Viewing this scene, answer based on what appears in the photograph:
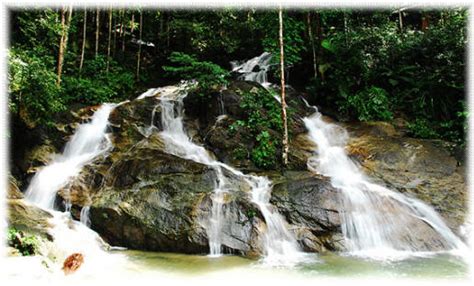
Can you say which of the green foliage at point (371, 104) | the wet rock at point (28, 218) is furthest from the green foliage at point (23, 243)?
the green foliage at point (371, 104)

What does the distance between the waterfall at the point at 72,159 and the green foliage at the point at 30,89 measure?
1.05 metres

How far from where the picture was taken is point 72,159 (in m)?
9.54

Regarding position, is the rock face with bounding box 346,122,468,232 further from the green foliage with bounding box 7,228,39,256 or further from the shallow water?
the green foliage with bounding box 7,228,39,256

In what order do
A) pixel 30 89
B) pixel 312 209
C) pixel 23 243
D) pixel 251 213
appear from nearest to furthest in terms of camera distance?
1. pixel 23 243
2. pixel 251 213
3. pixel 312 209
4. pixel 30 89

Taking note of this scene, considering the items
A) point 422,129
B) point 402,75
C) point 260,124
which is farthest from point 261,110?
point 402,75

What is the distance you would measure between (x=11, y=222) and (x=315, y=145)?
24.6ft

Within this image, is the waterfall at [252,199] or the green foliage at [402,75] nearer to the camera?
the waterfall at [252,199]

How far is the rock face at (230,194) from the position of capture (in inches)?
256

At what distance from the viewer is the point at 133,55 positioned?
18.2m

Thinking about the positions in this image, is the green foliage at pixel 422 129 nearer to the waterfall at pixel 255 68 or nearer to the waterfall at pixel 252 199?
the waterfall at pixel 252 199

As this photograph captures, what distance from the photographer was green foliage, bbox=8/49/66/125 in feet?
26.0

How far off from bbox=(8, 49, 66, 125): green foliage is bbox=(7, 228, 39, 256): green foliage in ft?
13.5

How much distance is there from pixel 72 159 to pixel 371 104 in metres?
9.03

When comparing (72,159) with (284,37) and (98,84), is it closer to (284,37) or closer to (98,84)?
(98,84)
